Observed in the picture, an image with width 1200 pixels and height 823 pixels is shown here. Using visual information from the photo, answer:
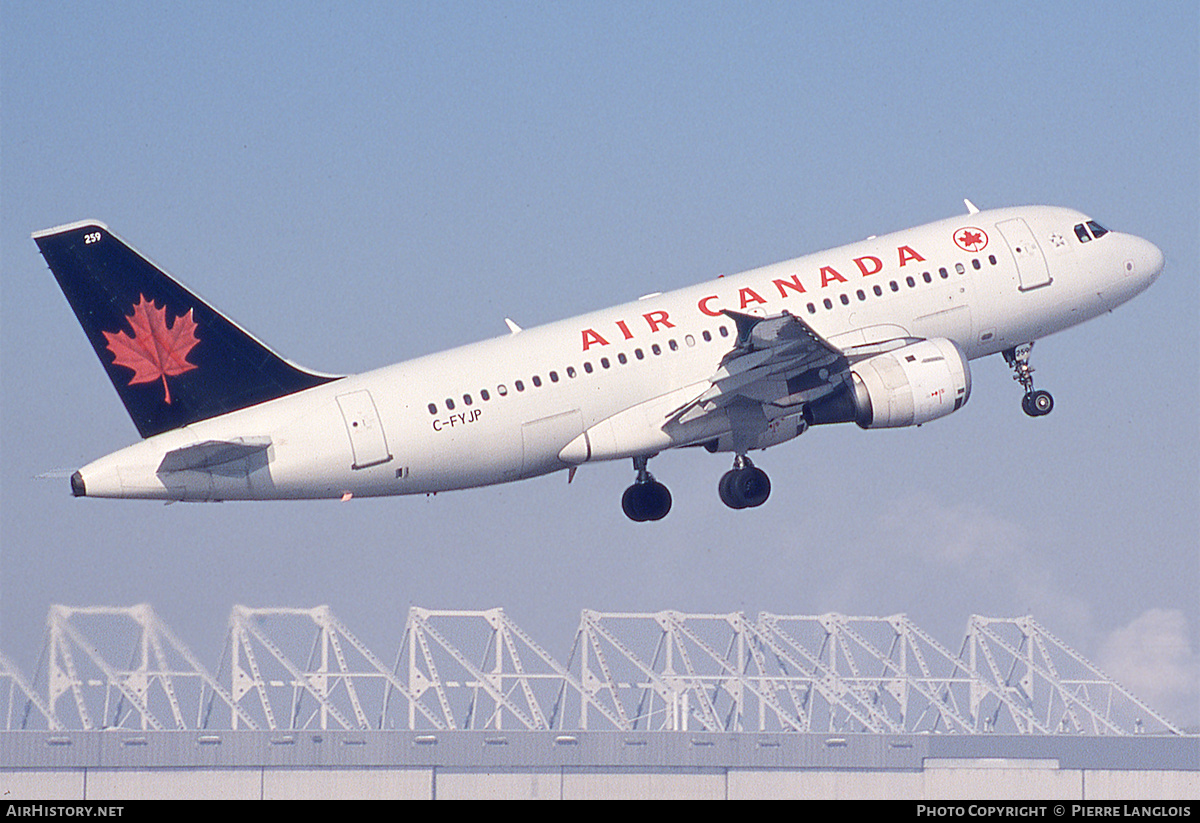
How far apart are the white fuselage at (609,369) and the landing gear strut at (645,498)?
4.06 m

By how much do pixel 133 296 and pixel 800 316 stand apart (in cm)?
1934

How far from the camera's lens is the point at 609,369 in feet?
186

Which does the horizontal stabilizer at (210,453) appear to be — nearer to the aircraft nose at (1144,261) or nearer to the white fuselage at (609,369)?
the white fuselage at (609,369)

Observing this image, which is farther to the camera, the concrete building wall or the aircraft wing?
the concrete building wall

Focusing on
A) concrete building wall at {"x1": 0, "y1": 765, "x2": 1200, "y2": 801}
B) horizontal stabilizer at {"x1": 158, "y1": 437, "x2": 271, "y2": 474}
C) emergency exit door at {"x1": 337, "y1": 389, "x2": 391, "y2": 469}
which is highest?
concrete building wall at {"x1": 0, "y1": 765, "x2": 1200, "y2": 801}

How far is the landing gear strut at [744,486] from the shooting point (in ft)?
194

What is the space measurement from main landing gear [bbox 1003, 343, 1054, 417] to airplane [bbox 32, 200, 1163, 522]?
0.21 feet

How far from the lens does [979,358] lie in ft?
205

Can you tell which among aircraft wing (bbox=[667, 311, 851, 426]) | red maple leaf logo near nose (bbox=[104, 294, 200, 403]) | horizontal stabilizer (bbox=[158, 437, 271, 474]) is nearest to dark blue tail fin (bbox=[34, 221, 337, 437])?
red maple leaf logo near nose (bbox=[104, 294, 200, 403])

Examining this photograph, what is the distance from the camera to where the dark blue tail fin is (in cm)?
5272

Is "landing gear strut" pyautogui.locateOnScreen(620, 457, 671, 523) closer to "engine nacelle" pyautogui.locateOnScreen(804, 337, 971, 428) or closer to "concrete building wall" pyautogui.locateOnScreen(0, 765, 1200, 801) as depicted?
"engine nacelle" pyautogui.locateOnScreen(804, 337, 971, 428)

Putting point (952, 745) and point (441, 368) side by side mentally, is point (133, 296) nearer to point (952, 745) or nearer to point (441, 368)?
point (441, 368)

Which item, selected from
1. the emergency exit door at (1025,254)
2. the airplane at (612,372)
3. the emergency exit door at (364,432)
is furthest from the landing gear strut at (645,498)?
the emergency exit door at (1025,254)
